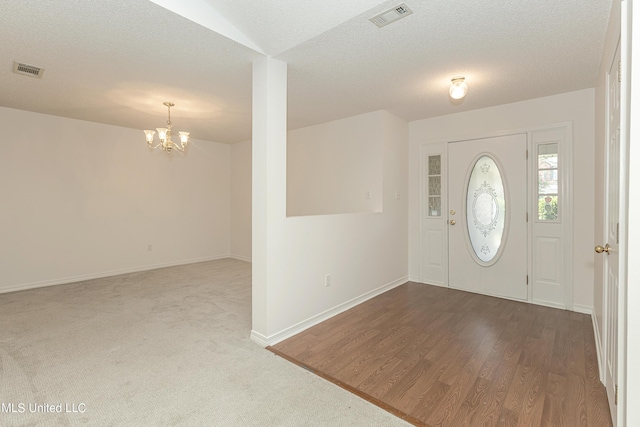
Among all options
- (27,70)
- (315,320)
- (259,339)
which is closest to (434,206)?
(315,320)

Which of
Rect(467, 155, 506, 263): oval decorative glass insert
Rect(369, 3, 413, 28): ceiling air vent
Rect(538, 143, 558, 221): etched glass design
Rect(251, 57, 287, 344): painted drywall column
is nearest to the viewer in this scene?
Rect(369, 3, 413, 28): ceiling air vent

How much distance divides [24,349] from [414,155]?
4.95m

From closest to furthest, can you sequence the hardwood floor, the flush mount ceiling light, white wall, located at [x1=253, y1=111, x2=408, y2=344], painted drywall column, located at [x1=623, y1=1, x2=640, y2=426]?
painted drywall column, located at [x1=623, y1=1, x2=640, y2=426]
the hardwood floor
white wall, located at [x1=253, y1=111, x2=408, y2=344]
the flush mount ceiling light

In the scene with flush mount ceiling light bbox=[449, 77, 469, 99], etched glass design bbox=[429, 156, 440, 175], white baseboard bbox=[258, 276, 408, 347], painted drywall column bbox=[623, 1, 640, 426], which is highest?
flush mount ceiling light bbox=[449, 77, 469, 99]

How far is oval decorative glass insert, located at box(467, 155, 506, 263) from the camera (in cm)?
402

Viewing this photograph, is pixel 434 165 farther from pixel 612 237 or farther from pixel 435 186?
pixel 612 237

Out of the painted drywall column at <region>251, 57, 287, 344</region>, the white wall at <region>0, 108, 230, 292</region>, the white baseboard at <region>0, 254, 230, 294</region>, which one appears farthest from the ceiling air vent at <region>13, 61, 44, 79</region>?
the white baseboard at <region>0, 254, 230, 294</region>

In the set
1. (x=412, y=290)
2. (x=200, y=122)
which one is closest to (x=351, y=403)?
(x=412, y=290)

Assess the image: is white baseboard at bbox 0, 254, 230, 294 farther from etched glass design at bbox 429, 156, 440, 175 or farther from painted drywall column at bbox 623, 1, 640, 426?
painted drywall column at bbox 623, 1, 640, 426

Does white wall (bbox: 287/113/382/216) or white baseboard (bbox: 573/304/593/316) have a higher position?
white wall (bbox: 287/113/382/216)

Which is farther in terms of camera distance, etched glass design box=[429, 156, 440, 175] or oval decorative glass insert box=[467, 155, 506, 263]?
etched glass design box=[429, 156, 440, 175]

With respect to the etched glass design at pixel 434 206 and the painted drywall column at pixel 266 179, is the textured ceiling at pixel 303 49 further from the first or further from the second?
the etched glass design at pixel 434 206

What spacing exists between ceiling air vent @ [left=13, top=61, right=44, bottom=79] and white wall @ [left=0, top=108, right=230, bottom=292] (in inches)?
70.4

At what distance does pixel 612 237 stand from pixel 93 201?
249 inches
